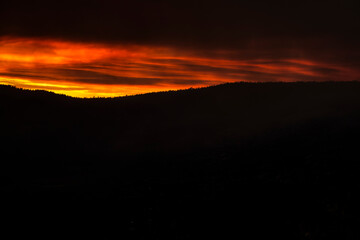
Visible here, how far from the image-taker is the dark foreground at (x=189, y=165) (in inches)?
672

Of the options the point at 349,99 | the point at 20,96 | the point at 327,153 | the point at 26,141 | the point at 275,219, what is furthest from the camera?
the point at 20,96

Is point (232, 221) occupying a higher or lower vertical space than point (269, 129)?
lower

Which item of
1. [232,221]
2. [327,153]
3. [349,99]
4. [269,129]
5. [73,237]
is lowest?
[73,237]

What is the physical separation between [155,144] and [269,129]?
333 inches

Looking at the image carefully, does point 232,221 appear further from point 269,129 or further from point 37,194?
point 269,129

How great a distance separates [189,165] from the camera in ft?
85.4

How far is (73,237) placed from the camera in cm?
1711

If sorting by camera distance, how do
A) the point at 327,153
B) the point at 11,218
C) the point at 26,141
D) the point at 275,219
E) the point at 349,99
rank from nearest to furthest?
1. the point at 275,219
2. the point at 11,218
3. the point at 327,153
4. the point at 349,99
5. the point at 26,141

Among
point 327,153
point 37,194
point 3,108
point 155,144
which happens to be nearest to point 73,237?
point 37,194

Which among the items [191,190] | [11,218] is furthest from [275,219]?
[11,218]

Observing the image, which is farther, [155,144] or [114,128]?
[114,128]

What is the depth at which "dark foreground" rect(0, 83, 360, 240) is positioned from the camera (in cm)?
1708

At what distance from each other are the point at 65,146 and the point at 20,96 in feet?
61.4

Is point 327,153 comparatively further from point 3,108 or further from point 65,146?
point 3,108
